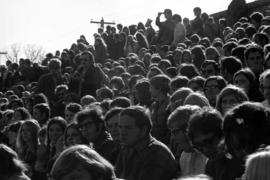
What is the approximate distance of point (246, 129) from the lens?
4168 mm

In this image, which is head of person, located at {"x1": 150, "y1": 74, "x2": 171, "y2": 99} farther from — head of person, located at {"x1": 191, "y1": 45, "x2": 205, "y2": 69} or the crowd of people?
head of person, located at {"x1": 191, "y1": 45, "x2": 205, "y2": 69}

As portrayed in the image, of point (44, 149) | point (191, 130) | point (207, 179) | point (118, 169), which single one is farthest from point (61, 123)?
point (207, 179)

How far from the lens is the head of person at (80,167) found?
3.92 m

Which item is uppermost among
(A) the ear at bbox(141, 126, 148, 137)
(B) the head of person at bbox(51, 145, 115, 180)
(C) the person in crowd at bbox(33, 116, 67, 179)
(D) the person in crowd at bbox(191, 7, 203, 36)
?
(D) the person in crowd at bbox(191, 7, 203, 36)

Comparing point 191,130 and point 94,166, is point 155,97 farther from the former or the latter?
point 94,166

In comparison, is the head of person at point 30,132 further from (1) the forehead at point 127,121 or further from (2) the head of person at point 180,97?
(1) the forehead at point 127,121

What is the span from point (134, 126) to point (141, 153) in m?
0.33

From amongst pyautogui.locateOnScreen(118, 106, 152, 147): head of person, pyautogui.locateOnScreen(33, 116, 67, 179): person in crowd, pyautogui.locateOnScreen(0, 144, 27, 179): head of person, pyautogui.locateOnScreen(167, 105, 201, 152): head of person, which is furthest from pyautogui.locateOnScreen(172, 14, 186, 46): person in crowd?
pyautogui.locateOnScreen(0, 144, 27, 179): head of person

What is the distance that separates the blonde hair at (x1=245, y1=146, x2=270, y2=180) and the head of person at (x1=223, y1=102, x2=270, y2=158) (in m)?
1.21

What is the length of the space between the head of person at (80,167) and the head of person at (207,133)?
1090 mm

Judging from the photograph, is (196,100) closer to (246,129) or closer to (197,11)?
(246,129)

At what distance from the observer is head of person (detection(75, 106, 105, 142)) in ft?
23.5

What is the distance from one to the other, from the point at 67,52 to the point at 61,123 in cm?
1303

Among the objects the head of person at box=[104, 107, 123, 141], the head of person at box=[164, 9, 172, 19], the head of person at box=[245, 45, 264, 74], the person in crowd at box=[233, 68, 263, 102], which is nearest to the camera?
the head of person at box=[104, 107, 123, 141]
